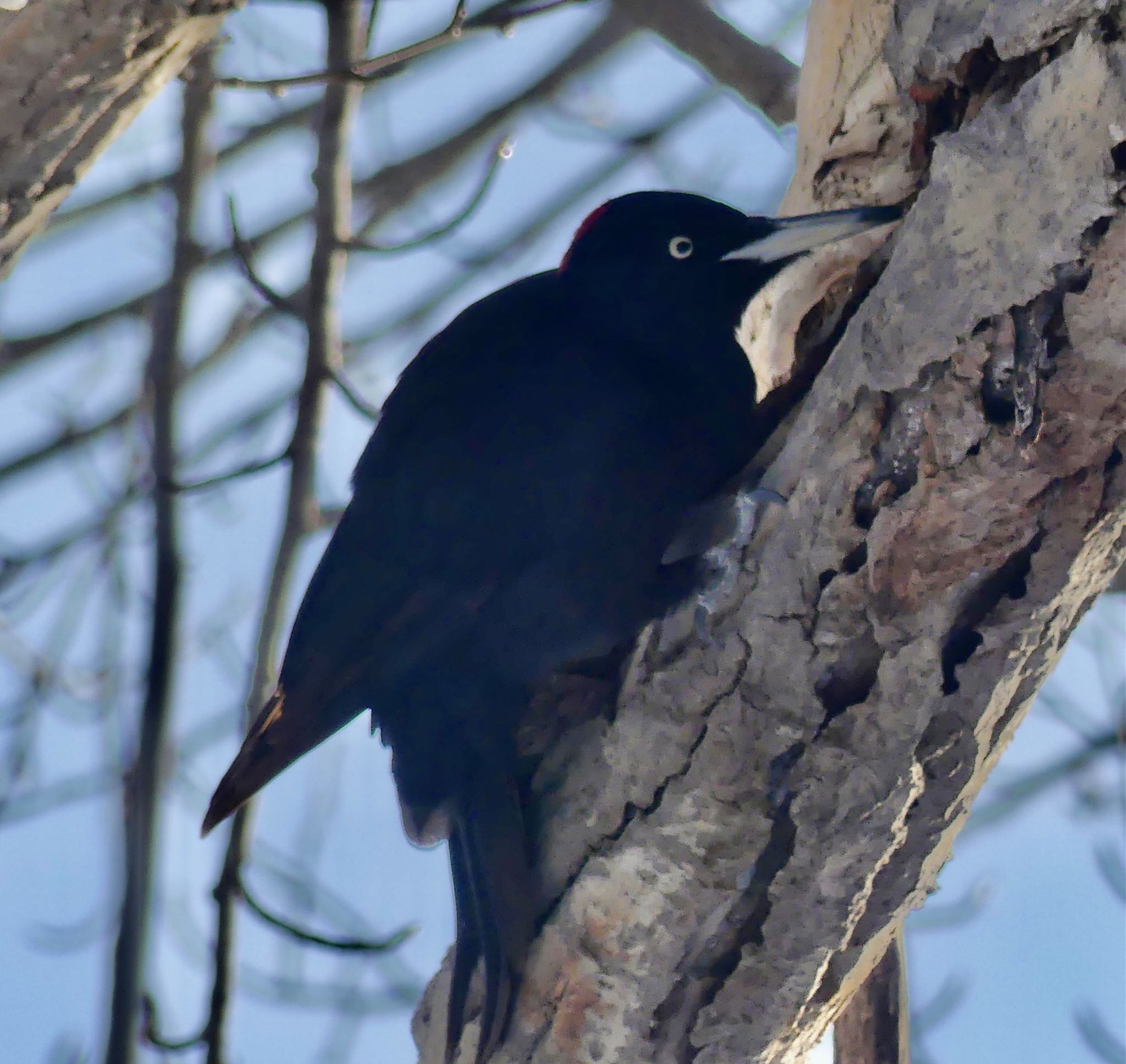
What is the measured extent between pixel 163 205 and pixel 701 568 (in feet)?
5.98

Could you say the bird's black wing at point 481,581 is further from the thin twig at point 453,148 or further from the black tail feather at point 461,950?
the thin twig at point 453,148

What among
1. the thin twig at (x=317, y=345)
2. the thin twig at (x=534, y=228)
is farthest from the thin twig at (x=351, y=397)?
the thin twig at (x=534, y=228)

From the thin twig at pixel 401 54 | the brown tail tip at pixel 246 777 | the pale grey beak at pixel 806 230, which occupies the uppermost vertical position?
the thin twig at pixel 401 54

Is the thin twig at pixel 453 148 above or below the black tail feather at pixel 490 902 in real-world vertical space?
above

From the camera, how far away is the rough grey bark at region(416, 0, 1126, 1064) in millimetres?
1125

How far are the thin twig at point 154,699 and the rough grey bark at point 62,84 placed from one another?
417mm

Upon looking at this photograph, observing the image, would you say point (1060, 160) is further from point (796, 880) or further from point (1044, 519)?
point (796, 880)

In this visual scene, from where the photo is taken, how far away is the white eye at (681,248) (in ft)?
7.19

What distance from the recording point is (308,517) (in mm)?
2402

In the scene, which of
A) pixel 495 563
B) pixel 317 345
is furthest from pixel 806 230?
pixel 317 345

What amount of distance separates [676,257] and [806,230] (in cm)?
41

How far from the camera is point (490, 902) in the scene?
5.29ft

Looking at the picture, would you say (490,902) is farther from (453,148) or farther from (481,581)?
(453,148)

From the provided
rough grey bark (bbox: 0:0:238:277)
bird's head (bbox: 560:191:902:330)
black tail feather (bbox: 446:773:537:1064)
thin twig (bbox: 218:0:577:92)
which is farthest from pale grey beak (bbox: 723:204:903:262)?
rough grey bark (bbox: 0:0:238:277)
